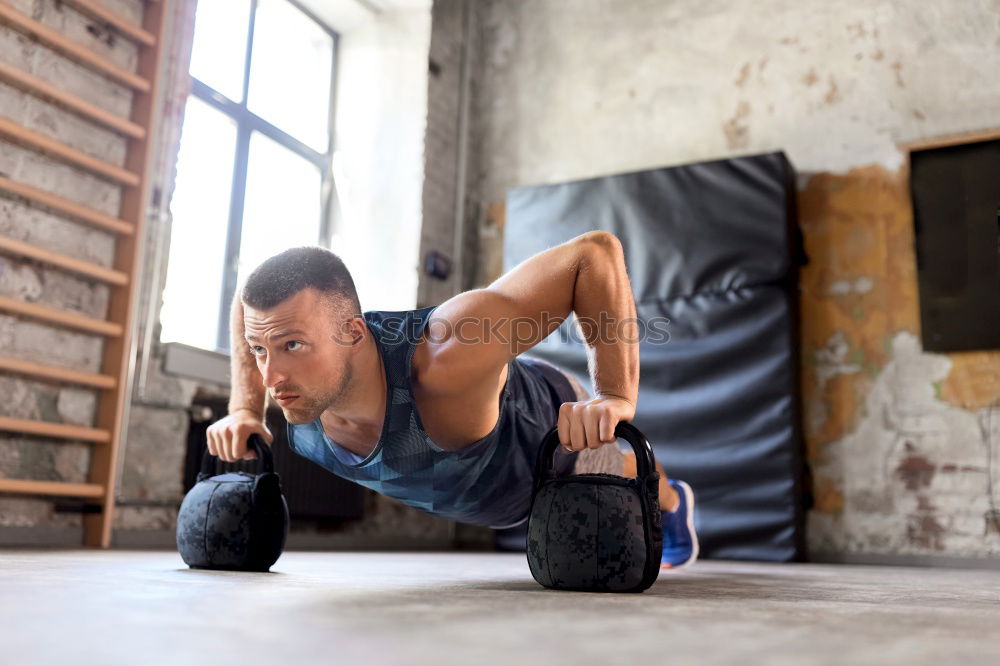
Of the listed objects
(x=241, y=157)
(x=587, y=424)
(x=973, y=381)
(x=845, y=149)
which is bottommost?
(x=587, y=424)

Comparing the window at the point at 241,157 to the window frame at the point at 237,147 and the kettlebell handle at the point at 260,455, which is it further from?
the kettlebell handle at the point at 260,455

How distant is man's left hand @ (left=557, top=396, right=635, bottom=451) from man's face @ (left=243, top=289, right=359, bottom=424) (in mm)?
493

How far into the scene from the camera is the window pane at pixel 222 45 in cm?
417

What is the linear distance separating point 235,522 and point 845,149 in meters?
3.81

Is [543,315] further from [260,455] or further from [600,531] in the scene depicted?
[260,455]

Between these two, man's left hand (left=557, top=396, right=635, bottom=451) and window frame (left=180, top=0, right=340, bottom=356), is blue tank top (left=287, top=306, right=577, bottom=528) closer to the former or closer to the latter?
man's left hand (left=557, top=396, right=635, bottom=451)

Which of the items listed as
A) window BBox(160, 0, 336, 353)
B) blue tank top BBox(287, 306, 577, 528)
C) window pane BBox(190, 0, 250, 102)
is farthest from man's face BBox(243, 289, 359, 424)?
window pane BBox(190, 0, 250, 102)

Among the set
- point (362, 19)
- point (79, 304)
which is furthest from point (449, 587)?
point (362, 19)

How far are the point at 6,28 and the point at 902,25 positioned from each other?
4100 mm

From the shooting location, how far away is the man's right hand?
1929 mm

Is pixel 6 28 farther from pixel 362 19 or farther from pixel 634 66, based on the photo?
pixel 634 66

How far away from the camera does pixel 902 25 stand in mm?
4523

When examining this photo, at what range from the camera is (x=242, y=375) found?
2.06 m

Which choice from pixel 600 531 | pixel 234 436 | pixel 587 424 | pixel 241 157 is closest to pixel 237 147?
pixel 241 157
